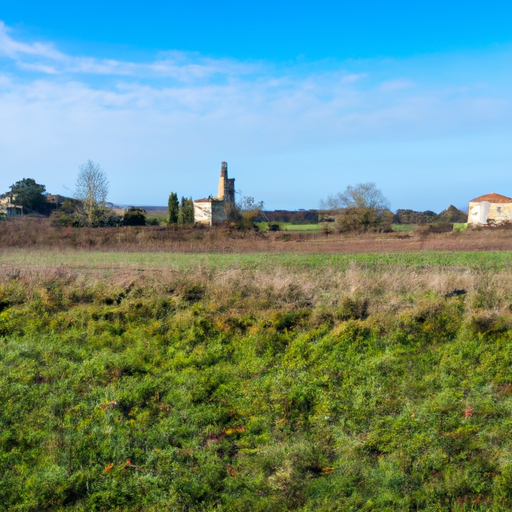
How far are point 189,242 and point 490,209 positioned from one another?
4282 centimetres

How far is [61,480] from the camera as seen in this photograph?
19.6 feet

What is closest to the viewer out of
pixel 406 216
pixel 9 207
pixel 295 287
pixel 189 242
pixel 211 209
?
pixel 295 287

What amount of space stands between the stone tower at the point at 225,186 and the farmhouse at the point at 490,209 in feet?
97.9

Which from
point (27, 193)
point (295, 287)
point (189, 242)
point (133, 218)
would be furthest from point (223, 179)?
point (295, 287)

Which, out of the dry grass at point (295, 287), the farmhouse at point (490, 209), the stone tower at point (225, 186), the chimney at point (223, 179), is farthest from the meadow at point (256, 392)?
the farmhouse at point (490, 209)

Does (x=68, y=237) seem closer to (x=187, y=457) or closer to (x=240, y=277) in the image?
(x=240, y=277)

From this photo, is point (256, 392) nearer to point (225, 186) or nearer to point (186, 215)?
point (186, 215)

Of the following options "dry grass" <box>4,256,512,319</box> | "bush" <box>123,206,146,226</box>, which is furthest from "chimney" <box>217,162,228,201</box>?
"dry grass" <box>4,256,512,319</box>

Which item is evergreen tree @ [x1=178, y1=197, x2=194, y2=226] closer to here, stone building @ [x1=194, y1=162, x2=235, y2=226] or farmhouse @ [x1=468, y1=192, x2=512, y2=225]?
stone building @ [x1=194, y1=162, x2=235, y2=226]

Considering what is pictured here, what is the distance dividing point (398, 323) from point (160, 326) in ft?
18.0

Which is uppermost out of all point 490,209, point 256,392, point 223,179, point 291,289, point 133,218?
point 223,179

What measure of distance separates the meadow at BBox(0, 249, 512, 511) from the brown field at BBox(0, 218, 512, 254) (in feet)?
53.4

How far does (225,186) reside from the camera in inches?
2381

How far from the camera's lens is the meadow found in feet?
19.5
